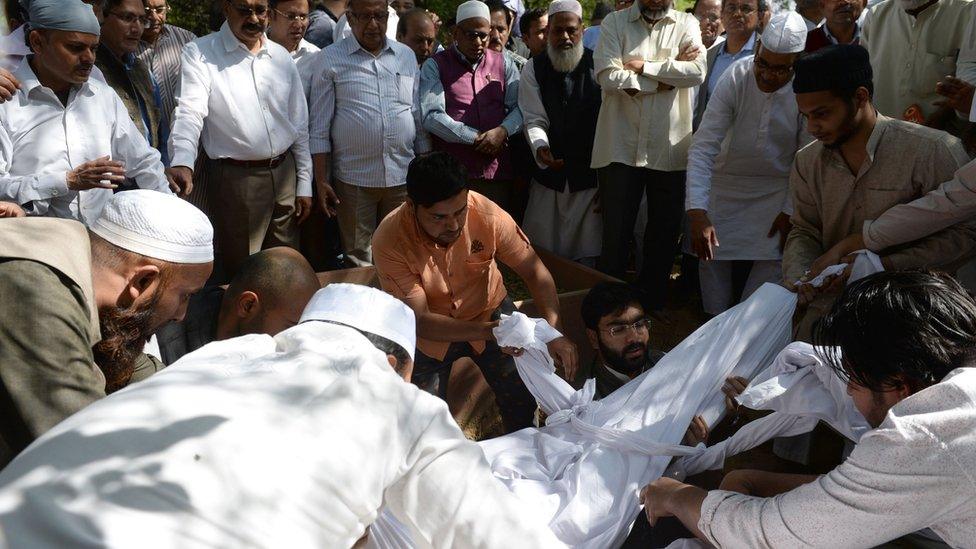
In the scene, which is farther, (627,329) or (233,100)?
(233,100)

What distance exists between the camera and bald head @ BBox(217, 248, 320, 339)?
2955 millimetres

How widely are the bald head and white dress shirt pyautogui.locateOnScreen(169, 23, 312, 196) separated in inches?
70.5

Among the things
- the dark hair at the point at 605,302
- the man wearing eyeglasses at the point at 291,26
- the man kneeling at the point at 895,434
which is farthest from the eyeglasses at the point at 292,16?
the man kneeling at the point at 895,434

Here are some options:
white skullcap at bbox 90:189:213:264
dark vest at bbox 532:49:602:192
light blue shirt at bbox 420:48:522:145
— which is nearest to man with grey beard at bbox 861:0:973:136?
dark vest at bbox 532:49:602:192

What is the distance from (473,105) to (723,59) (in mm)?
1746

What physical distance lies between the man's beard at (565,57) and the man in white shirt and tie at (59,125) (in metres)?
2.76

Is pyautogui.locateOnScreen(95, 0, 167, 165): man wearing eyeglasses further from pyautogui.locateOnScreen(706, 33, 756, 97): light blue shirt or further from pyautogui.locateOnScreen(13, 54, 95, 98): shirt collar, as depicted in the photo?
pyautogui.locateOnScreen(706, 33, 756, 97): light blue shirt

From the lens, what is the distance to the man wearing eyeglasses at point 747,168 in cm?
450

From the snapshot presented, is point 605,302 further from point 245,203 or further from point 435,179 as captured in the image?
point 245,203

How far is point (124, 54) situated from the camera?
183 inches

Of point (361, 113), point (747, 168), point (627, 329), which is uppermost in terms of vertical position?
point (361, 113)

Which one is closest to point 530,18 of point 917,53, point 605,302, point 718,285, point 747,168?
point 747,168

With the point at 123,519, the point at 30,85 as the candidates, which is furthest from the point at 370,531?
the point at 30,85

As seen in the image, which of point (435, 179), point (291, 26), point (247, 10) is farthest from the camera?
point (291, 26)
